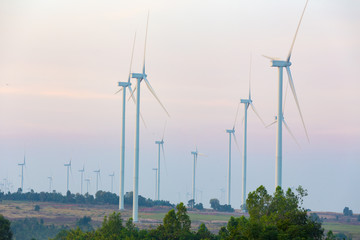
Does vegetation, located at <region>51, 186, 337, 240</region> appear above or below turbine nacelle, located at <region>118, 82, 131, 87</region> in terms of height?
below

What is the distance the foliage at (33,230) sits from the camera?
174m

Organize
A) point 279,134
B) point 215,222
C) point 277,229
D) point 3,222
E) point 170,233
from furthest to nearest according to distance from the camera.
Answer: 1. point 215,222
2. point 3,222
3. point 279,134
4. point 170,233
5. point 277,229

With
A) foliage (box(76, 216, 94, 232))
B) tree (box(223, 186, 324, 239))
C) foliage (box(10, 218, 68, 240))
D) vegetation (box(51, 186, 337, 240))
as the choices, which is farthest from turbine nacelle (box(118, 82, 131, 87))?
tree (box(223, 186, 324, 239))

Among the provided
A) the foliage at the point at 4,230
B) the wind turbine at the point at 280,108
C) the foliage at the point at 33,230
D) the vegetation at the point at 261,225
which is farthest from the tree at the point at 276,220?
the foliage at the point at 33,230

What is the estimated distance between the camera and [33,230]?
591ft

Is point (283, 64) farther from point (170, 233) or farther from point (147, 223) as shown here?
point (147, 223)

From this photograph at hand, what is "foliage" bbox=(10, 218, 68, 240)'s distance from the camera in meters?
174

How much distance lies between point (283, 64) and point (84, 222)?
87088 mm

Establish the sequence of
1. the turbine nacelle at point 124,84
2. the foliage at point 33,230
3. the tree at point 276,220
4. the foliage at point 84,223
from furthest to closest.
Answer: the turbine nacelle at point 124,84
the foliage at point 84,223
the foliage at point 33,230
the tree at point 276,220

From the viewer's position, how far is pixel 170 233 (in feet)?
310

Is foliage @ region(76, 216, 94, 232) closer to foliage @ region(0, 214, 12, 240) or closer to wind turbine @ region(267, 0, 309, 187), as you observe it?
foliage @ region(0, 214, 12, 240)

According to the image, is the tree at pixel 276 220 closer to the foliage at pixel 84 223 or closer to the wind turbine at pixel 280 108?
the wind turbine at pixel 280 108

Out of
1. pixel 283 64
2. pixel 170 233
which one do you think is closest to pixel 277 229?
pixel 170 233

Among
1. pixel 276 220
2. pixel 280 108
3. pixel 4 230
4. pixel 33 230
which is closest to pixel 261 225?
pixel 276 220
